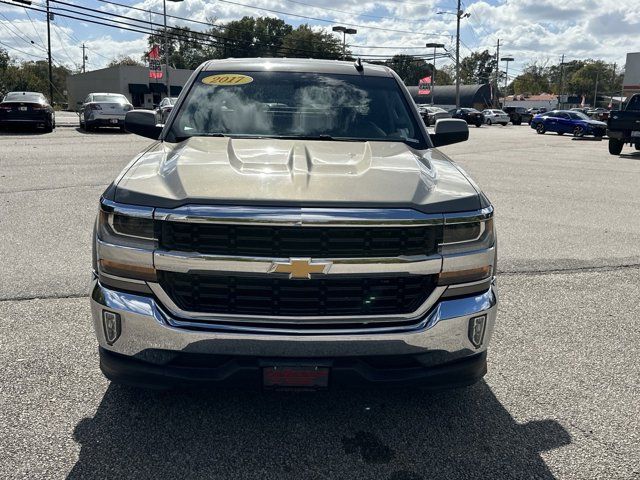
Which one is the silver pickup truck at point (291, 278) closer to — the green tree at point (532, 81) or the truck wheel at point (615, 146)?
the truck wheel at point (615, 146)

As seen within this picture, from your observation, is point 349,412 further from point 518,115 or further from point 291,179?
point 518,115

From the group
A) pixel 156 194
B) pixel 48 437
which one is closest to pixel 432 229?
pixel 156 194

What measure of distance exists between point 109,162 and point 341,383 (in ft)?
39.5

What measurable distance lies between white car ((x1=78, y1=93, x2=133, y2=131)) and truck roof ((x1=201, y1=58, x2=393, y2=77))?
59.5ft

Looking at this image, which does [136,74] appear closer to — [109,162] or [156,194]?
[109,162]

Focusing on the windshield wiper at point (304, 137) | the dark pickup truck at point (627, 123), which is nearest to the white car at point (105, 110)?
the dark pickup truck at point (627, 123)

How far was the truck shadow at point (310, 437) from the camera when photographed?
2645 millimetres

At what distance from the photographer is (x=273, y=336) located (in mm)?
2512

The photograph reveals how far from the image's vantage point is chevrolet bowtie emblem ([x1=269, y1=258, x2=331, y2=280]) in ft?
8.16

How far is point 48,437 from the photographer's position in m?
2.82

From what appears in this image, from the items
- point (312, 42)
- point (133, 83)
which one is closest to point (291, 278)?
point (133, 83)

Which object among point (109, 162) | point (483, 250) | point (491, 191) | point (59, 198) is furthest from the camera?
point (109, 162)

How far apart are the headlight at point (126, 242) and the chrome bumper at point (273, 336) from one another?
0.34ft

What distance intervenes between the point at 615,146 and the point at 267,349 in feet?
66.8
